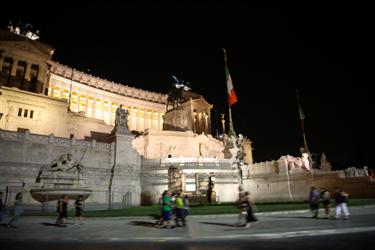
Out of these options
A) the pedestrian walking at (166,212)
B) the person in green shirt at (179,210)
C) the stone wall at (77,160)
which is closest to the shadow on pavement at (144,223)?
the pedestrian walking at (166,212)

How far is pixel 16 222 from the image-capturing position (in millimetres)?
15328

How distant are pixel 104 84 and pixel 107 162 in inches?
2012

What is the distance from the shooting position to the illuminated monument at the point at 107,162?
25533mm

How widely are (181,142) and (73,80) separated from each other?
35.7 m

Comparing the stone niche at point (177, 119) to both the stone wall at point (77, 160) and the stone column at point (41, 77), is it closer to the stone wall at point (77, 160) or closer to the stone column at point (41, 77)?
the stone column at point (41, 77)

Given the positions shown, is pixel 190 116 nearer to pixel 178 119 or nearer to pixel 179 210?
pixel 178 119

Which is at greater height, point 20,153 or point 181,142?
point 181,142

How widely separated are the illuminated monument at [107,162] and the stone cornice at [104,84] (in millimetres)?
7960

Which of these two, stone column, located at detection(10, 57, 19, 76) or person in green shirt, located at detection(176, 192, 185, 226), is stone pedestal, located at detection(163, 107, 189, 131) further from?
person in green shirt, located at detection(176, 192, 185, 226)

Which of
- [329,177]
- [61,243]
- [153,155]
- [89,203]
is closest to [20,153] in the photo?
[89,203]

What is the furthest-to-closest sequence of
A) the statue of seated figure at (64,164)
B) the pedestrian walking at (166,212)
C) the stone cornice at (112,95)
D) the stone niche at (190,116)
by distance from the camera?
the stone niche at (190,116), the stone cornice at (112,95), the statue of seated figure at (64,164), the pedestrian walking at (166,212)

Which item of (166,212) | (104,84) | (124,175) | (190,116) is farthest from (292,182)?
(104,84)

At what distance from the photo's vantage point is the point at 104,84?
251 ft

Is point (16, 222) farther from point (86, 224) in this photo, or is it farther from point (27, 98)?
point (27, 98)
